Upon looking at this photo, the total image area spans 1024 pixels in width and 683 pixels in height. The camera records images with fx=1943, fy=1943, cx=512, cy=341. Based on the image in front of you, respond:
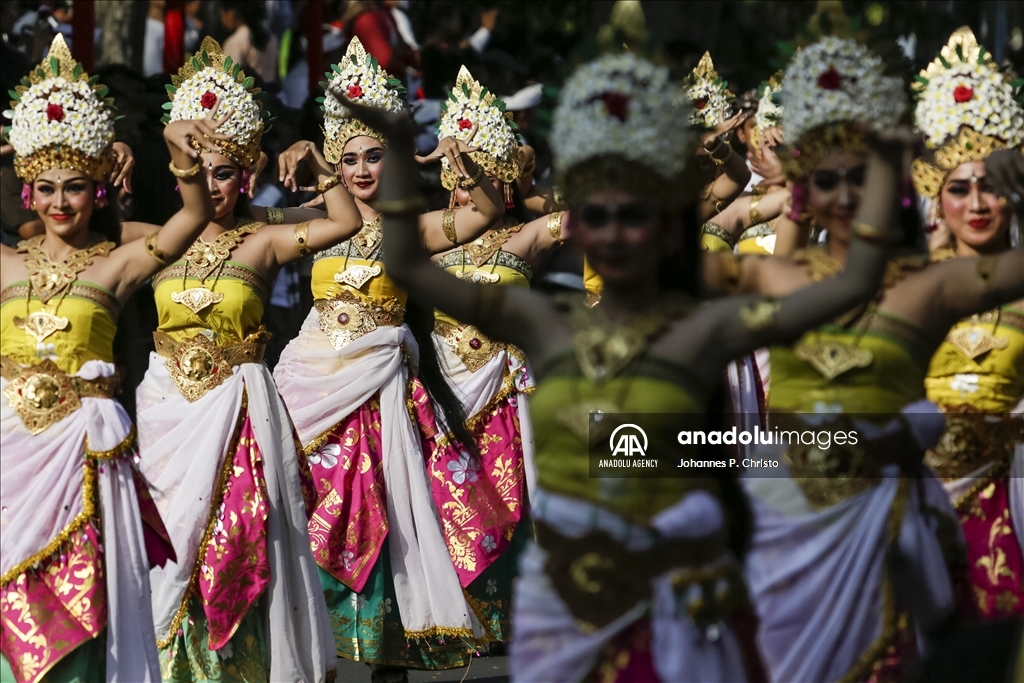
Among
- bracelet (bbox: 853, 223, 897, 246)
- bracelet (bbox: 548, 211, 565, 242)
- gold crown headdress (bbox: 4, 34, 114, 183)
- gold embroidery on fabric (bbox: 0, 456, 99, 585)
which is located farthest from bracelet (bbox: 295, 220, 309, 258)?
bracelet (bbox: 853, 223, 897, 246)

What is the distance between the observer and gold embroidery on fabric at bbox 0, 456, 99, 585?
6324 millimetres

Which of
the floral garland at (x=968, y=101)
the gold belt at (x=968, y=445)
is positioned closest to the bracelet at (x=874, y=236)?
the gold belt at (x=968, y=445)

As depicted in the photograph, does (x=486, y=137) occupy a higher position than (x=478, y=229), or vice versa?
(x=486, y=137)

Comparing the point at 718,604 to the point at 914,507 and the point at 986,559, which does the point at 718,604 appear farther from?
the point at 986,559

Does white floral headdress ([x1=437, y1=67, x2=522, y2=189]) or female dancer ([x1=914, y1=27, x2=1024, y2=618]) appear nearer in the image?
female dancer ([x1=914, y1=27, x2=1024, y2=618])

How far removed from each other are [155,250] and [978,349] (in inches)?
105

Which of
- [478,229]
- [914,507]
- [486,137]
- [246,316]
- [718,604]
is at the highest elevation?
[486,137]

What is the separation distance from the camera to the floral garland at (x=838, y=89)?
466 centimetres

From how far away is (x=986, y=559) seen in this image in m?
5.80

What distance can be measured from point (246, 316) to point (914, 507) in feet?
10.3

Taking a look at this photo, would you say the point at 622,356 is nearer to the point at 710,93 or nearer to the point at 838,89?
the point at 838,89

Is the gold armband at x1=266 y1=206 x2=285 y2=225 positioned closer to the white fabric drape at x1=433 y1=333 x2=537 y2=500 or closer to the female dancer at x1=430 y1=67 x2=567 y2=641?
the female dancer at x1=430 y1=67 x2=567 y2=641

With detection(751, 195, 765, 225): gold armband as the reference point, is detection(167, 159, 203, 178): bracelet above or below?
below

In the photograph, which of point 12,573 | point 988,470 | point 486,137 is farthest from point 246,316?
point 988,470
